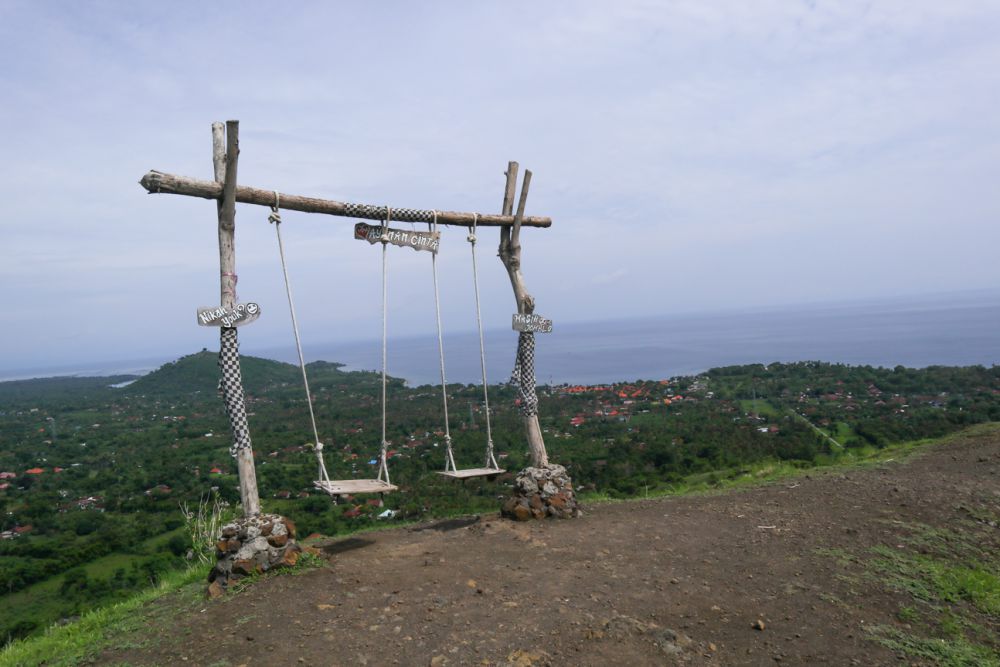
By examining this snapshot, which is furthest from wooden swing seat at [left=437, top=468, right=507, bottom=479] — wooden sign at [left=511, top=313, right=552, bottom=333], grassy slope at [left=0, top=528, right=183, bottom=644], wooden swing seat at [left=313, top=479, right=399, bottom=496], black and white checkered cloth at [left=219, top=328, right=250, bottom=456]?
grassy slope at [left=0, top=528, right=183, bottom=644]

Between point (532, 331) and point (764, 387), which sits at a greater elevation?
point (532, 331)

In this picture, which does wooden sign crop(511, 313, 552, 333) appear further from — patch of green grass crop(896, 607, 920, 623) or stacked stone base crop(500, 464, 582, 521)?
patch of green grass crop(896, 607, 920, 623)

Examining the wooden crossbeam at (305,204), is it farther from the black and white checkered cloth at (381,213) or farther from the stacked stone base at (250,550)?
the stacked stone base at (250,550)

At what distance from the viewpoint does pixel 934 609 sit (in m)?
4.11

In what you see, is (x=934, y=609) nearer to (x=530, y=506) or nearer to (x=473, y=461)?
(x=530, y=506)

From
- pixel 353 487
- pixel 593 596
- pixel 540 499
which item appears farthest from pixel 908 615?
pixel 353 487

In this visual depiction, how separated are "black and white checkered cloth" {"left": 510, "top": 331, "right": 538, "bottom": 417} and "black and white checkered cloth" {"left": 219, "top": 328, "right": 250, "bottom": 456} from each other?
3.08m

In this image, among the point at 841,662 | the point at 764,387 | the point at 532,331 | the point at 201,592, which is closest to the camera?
the point at 841,662

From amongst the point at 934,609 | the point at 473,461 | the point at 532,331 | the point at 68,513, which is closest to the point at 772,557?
the point at 934,609

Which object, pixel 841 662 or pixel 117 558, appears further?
pixel 117 558

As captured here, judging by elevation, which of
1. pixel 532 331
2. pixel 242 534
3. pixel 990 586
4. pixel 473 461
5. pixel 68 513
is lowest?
pixel 68 513

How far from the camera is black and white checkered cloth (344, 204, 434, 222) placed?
623 centimetres

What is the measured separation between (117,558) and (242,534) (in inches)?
244

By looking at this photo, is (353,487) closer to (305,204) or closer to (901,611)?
(305,204)
